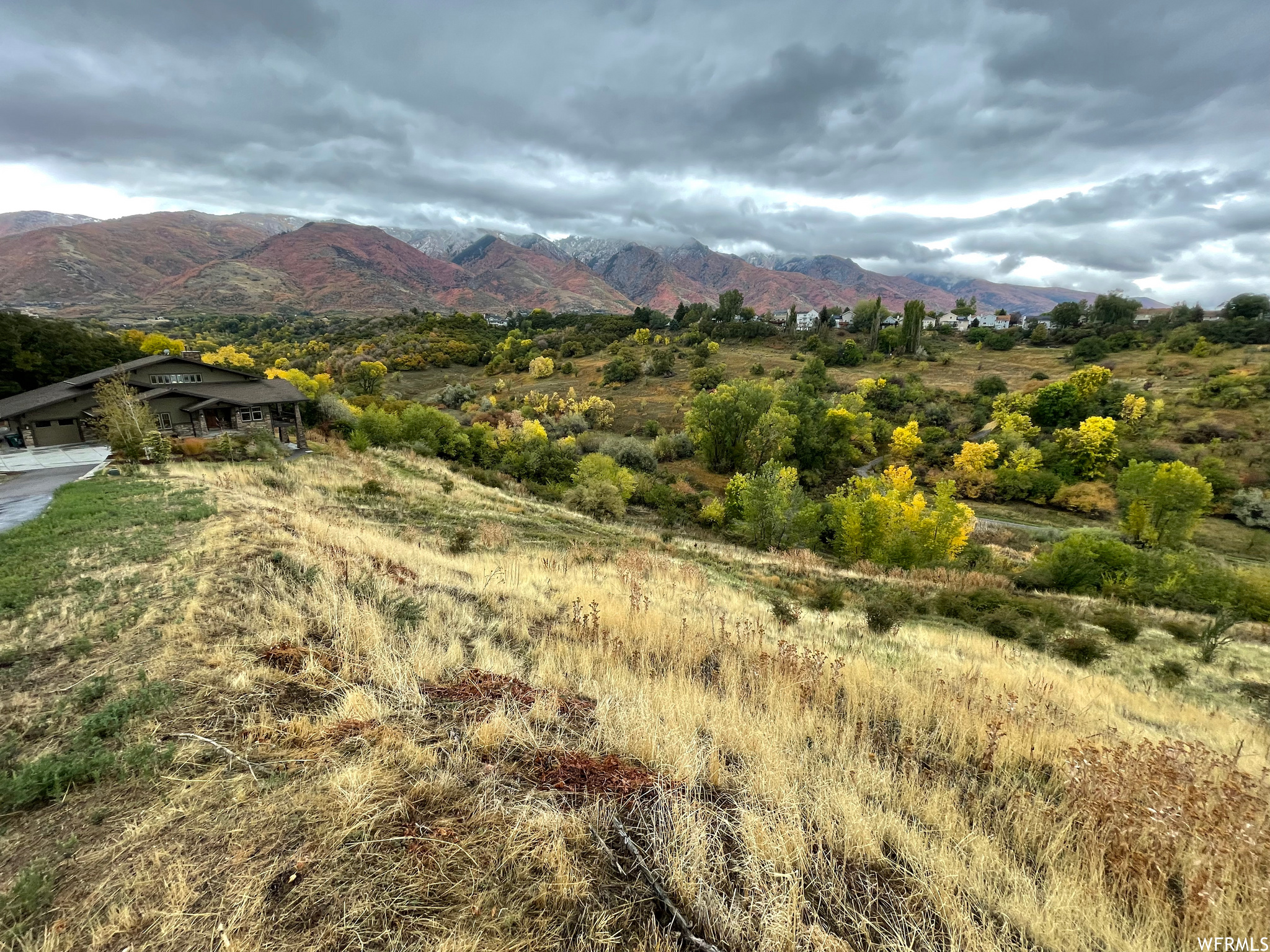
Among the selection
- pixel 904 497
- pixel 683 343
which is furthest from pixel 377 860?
pixel 683 343

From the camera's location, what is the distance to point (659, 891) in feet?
8.05

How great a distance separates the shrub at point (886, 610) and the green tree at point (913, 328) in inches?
3199

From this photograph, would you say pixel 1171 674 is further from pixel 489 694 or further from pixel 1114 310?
pixel 1114 310

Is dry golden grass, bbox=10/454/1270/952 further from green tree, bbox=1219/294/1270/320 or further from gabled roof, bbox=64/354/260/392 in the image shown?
green tree, bbox=1219/294/1270/320

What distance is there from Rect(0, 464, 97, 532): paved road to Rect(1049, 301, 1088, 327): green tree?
5093 inches

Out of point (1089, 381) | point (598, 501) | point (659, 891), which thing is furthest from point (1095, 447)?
point (659, 891)

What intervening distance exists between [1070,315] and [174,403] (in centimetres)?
13160

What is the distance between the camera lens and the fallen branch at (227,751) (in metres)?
3.18

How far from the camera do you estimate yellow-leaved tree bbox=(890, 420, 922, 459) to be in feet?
165

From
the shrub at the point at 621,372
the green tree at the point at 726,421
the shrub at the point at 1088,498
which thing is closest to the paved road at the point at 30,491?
the green tree at the point at 726,421

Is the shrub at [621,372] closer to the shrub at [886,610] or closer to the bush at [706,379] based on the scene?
the bush at [706,379]

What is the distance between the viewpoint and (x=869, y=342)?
289 feet

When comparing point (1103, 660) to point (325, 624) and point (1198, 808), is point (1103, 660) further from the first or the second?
point (325, 624)

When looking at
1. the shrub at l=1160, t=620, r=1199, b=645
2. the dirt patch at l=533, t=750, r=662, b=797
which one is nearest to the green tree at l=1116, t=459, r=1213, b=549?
the shrub at l=1160, t=620, r=1199, b=645
